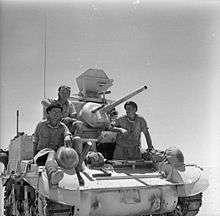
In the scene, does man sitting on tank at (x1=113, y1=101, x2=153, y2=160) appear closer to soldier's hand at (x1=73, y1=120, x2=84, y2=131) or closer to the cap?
soldier's hand at (x1=73, y1=120, x2=84, y2=131)

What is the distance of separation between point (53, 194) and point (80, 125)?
2.79m

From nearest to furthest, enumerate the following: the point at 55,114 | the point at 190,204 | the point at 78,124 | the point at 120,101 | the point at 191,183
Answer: the point at 191,183 < the point at 190,204 < the point at 55,114 < the point at 78,124 < the point at 120,101

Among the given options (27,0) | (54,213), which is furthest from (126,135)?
(27,0)

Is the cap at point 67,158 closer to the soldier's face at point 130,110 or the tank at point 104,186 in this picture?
the tank at point 104,186

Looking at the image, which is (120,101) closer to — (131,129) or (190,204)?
(131,129)

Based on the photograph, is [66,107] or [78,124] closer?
[78,124]

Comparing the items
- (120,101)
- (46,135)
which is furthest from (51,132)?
(120,101)

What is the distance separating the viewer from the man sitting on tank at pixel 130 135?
383 inches

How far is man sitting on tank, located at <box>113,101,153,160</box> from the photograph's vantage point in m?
9.72

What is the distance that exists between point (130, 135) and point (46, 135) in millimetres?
2143

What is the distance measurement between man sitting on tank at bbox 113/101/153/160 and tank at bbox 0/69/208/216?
0.35 meters

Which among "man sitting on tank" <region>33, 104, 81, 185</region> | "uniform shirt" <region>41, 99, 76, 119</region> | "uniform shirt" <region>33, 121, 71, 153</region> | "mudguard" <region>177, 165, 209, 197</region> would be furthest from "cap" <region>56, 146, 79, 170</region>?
"uniform shirt" <region>41, 99, 76, 119</region>

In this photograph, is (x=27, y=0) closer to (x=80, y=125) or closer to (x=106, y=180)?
(x=80, y=125)

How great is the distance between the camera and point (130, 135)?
975cm
